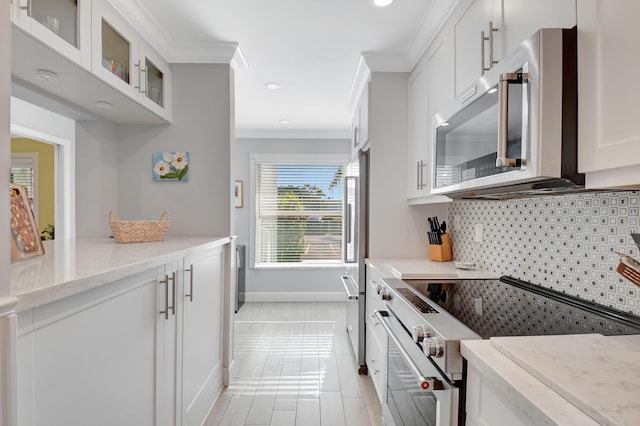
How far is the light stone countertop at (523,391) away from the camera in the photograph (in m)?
0.60

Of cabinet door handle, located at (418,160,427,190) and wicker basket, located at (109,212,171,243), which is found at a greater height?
cabinet door handle, located at (418,160,427,190)

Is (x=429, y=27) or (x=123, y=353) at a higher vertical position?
(x=429, y=27)

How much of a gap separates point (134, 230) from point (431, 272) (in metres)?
1.70

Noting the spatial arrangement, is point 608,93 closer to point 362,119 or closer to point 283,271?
point 362,119

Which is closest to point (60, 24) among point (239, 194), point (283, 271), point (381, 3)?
point (381, 3)

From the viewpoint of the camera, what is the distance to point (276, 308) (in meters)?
4.64

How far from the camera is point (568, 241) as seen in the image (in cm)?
140

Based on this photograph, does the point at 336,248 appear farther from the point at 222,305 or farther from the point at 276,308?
the point at 222,305

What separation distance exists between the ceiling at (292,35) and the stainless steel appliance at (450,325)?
1518 millimetres

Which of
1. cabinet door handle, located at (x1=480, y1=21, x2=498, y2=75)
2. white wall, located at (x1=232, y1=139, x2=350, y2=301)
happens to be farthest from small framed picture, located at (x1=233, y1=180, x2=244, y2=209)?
cabinet door handle, located at (x1=480, y1=21, x2=498, y2=75)

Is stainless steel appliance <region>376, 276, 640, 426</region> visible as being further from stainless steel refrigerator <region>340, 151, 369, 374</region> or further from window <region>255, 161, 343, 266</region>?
window <region>255, 161, 343, 266</region>

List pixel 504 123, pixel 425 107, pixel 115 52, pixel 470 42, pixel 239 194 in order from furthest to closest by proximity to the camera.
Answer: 1. pixel 239 194
2. pixel 425 107
3. pixel 115 52
4. pixel 470 42
5. pixel 504 123

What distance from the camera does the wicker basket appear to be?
6.38 feet

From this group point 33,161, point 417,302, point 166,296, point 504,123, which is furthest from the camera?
point 33,161
